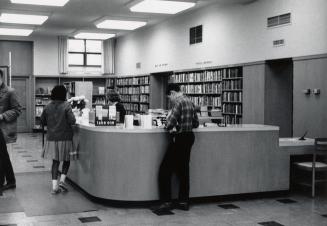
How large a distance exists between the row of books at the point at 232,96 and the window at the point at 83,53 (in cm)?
809

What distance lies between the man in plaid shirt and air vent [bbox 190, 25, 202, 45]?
6420mm

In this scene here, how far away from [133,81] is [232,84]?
20.0ft

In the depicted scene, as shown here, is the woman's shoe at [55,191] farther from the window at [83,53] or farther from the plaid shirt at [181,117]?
the window at [83,53]

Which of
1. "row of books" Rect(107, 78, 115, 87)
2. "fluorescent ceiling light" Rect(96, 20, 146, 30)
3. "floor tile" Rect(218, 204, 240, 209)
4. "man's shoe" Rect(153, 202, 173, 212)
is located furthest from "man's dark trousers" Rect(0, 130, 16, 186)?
"row of books" Rect(107, 78, 115, 87)

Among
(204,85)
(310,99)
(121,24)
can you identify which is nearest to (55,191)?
(310,99)

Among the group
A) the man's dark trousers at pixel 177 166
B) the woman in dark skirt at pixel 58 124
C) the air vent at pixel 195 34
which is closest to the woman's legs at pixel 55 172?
the woman in dark skirt at pixel 58 124

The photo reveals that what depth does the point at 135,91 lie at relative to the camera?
15.6 metres

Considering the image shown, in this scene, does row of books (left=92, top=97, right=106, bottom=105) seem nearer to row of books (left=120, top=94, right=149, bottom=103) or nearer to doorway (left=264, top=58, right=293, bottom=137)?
row of books (left=120, top=94, right=149, bottom=103)

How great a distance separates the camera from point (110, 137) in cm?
553

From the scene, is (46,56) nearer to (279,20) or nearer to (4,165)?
(279,20)

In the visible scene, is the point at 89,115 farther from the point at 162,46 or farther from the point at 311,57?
the point at 162,46

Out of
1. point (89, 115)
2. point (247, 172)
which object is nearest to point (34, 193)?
point (89, 115)

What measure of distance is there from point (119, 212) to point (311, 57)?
15.2 feet

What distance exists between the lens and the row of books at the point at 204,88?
35.7ft
